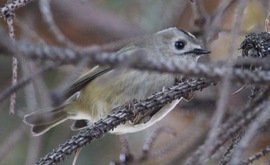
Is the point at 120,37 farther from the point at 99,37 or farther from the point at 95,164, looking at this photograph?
the point at 95,164

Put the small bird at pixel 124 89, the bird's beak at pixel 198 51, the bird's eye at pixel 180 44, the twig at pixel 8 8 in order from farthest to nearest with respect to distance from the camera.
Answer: the bird's eye at pixel 180 44 → the bird's beak at pixel 198 51 → the small bird at pixel 124 89 → the twig at pixel 8 8

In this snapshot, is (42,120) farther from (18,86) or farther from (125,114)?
(18,86)

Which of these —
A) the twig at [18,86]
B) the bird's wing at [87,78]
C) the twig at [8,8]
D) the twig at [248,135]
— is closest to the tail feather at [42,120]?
the bird's wing at [87,78]

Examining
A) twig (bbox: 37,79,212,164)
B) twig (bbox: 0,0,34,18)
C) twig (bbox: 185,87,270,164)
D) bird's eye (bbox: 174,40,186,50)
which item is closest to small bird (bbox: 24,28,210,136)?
bird's eye (bbox: 174,40,186,50)

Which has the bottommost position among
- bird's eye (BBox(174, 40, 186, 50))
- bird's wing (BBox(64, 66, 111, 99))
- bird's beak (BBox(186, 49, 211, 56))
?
bird's beak (BBox(186, 49, 211, 56))

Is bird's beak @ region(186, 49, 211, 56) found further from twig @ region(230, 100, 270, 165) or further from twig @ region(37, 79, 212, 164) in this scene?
twig @ region(230, 100, 270, 165)

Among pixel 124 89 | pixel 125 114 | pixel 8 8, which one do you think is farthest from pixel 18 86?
pixel 124 89

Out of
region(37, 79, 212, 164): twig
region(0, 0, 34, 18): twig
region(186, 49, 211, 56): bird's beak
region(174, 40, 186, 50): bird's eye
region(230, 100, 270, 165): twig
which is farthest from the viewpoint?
region(174, 40, 186, 50): bird's eye

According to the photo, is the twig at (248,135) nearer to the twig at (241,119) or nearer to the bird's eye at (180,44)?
the twig at (241,119)
